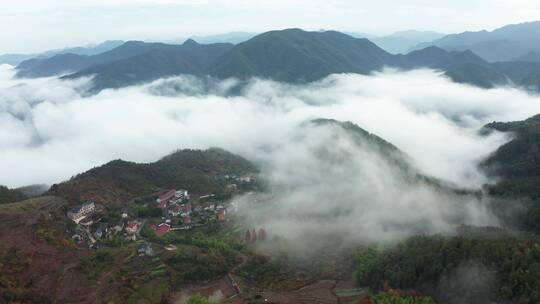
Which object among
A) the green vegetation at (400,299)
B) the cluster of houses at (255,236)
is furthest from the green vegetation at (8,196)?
the green vegetation at (400,299)

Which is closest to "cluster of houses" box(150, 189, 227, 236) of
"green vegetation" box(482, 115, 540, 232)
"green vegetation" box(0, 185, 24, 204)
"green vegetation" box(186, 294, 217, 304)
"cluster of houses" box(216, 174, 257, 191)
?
"cluster of houses" box(216, 174, 257, 191)

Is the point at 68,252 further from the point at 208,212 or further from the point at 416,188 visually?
the point at 416,188

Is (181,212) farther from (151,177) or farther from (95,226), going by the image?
(151,177)

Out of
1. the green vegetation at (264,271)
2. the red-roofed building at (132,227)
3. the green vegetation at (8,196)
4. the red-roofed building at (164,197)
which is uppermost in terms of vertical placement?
the green vegetation at (8,196)

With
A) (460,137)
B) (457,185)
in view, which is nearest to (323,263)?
(457,185)

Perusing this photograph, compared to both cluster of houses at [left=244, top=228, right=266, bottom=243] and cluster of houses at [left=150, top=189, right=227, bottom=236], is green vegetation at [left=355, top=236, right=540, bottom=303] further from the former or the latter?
cluster of houses at [left=150, top=189, right=227, bottom=236]

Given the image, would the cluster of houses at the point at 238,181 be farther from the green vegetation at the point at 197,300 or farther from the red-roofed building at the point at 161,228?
the green vegetation at the point at 197,300

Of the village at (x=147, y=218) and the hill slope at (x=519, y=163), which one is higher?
the hill slope at (x=519, y=163)
